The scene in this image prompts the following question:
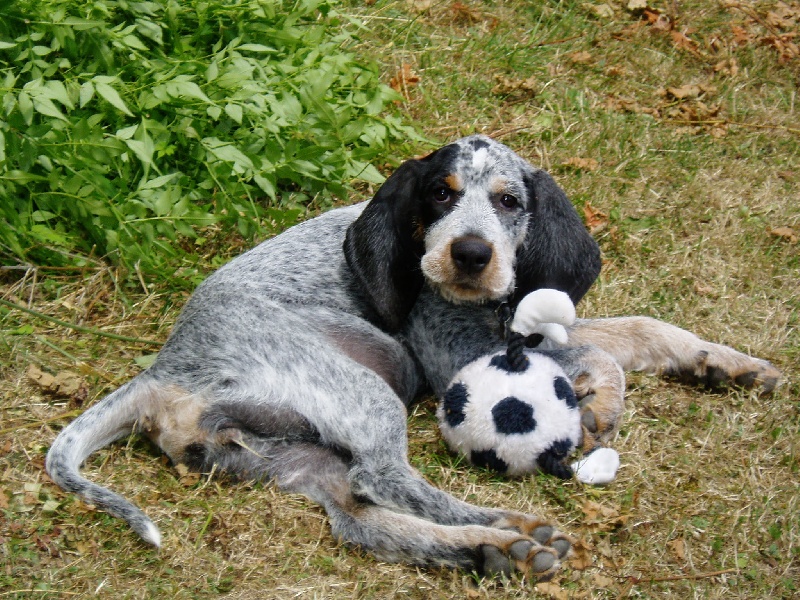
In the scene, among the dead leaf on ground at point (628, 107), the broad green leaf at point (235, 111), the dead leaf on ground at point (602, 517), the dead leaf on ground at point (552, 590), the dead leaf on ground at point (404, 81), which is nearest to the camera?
the dead leaf on ground at point (552, 590)

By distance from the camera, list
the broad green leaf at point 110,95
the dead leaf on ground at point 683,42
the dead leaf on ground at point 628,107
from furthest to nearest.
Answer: the dead leaf on ground at point 683,42
the dead leaf on ground at point 628,107
the broad green leaf at point 110,95

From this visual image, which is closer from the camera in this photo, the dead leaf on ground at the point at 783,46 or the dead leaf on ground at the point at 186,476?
the dead leaf on ground at the point at 186,476

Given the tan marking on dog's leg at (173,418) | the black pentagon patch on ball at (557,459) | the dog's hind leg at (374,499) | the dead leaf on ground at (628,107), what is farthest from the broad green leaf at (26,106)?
the dead leaf on ground at (628,107)

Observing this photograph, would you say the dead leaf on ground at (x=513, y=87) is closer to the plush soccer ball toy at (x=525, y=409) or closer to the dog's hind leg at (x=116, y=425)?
the plush soccer ball toy at (x=525, y=409)

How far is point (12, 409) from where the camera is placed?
4785 mm

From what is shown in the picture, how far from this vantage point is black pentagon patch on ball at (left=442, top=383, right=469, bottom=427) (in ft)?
14.0

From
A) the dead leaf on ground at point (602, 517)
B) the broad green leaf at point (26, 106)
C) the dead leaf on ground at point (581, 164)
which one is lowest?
the dead leaf on ground at point (602, 517)

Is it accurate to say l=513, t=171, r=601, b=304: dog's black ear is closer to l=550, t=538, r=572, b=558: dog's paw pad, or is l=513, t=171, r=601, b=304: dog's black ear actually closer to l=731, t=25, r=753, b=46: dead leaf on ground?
l=550, t=538, r=572, b=558: dog's paw pad

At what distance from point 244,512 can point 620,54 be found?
16.6 feet

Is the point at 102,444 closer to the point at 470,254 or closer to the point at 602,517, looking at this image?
the point at 470,254

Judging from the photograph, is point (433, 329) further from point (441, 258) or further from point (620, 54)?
point (620, 54)

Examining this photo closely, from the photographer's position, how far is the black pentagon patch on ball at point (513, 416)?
162 inches

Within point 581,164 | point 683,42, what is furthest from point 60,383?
point 683,42

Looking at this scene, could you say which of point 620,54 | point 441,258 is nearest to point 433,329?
point 441,258
